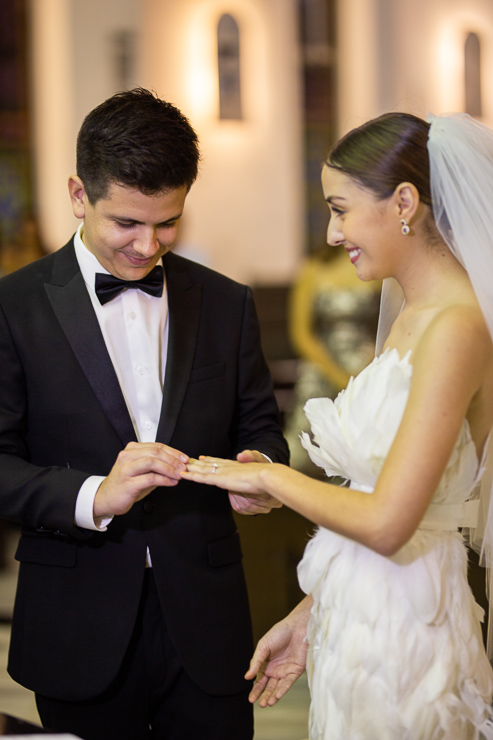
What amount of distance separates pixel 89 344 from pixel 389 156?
0.81 meters

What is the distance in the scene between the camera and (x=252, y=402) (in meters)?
2.17

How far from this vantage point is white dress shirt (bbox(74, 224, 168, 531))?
2.00 metres

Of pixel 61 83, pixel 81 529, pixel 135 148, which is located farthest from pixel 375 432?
pixel 61 83

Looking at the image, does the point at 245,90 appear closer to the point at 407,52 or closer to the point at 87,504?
the point at 407,52

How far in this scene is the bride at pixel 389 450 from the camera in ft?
A: 5.16

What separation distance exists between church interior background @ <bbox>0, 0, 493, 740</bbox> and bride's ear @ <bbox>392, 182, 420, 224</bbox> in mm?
5936

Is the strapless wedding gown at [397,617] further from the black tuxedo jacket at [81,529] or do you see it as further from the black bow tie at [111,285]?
the black bow tie at [111,285]

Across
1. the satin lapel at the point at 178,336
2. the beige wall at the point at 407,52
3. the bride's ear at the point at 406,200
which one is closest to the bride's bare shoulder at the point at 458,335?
the bride's ear at the point at 406,200

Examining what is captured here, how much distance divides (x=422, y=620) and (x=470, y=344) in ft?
1.80

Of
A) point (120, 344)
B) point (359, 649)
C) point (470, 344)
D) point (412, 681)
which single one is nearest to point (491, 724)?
point (412, 681)

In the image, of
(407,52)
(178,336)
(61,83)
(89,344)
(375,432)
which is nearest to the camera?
(375,432)

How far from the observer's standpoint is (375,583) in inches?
64.4

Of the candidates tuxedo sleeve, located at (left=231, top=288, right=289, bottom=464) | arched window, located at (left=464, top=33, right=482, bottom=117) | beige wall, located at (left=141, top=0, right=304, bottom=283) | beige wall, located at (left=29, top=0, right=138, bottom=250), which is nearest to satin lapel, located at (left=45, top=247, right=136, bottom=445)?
tuxedo sleeve, located at (left=231, top=288, right=289, bottom=464)

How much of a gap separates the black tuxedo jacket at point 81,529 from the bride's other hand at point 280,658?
0.16m
